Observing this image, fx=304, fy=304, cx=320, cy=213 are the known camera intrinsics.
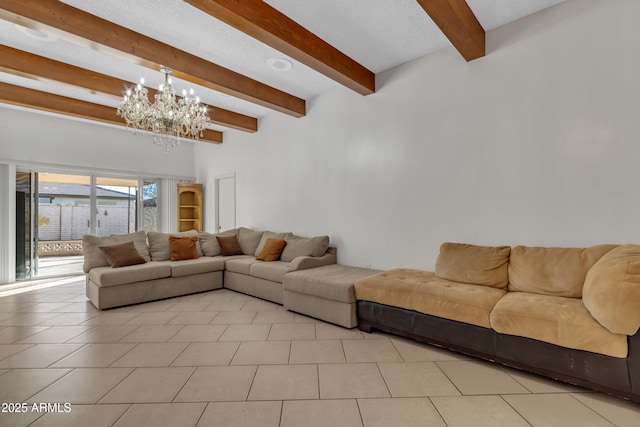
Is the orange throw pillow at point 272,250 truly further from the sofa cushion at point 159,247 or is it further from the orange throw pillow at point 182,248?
the sofa cushion at point 159,247

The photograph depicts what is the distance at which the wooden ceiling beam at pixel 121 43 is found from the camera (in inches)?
97.5

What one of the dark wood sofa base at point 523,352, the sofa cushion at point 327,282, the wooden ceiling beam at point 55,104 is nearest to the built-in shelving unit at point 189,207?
the wooden ceiling beam at point 55,104

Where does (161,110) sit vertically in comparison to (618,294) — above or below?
above

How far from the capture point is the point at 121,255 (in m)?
4.24

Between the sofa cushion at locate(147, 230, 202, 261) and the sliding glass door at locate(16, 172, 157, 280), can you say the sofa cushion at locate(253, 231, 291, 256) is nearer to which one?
the sofa cushion at locate(147, 230, 202, 261)

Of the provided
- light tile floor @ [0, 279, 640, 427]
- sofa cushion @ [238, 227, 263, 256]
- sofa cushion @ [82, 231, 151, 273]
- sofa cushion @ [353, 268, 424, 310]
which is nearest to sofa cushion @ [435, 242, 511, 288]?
sofa cushion @ [353, 268, 424, 310]

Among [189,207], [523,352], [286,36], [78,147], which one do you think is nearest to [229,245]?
[189,207]

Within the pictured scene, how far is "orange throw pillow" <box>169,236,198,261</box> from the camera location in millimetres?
4883

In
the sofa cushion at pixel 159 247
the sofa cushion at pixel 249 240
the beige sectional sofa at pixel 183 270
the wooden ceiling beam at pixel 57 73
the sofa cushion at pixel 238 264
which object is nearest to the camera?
the wooden ceiling beam at pixel 57 73

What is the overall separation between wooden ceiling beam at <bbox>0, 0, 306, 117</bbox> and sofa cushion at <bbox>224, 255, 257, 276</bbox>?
2.40 meters

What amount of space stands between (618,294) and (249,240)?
484cm

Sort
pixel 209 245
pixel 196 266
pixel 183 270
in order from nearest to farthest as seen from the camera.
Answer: pixel 183 270
pixel 196 266
pixel 209 245

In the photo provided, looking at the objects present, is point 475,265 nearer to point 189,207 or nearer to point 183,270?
point 183,270

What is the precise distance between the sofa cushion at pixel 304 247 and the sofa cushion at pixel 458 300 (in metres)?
1.83
